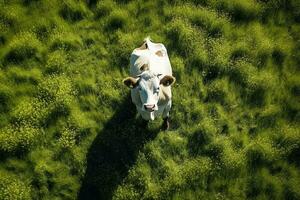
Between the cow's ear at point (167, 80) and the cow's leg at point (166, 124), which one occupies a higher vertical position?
the cow's ear at point (167, 80)

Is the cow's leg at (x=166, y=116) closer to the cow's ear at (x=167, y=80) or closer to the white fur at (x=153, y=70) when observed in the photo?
the white fur at (x=153, y=70)

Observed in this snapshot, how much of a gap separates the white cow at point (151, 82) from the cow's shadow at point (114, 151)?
937 mm

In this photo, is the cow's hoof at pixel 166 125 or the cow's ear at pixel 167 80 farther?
the cow's hoof at pixel 166 125

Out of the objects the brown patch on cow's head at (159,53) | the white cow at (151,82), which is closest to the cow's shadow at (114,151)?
the white cow at (151,82)

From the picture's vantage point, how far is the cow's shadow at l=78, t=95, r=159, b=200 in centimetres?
1027

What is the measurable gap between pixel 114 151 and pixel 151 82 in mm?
3100

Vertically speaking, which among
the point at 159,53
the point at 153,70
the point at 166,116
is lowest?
the point at 166,116

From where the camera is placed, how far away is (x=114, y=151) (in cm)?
1073

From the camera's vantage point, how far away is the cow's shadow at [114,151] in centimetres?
1027

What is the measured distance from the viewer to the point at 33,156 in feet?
34.3

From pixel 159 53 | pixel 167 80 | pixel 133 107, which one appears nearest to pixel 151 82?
pixel 167 80

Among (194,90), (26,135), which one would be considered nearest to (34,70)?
(26,135)

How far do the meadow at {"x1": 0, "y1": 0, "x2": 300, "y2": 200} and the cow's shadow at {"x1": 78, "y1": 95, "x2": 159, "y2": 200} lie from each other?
3 cm

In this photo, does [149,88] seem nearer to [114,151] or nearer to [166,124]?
[166,124]
